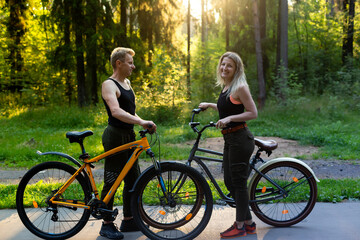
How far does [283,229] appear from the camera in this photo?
3.98 m

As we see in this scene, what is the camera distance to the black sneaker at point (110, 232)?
371cm

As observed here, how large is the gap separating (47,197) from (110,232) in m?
0.78

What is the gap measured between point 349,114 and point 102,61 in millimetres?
12050

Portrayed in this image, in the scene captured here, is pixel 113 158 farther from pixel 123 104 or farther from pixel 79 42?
pixel 79 42

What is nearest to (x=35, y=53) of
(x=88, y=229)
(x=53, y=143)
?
(x=53, y=143)

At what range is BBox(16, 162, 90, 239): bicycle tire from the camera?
12.1 ft

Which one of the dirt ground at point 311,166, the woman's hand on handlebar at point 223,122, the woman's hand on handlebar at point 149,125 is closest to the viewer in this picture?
the woman's hand on handlebar at point 149,125

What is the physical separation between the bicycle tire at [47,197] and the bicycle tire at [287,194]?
6.39 feet

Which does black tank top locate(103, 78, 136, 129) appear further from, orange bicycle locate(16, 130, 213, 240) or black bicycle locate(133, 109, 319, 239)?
black bicycle locate(133, 109, 319, 239)

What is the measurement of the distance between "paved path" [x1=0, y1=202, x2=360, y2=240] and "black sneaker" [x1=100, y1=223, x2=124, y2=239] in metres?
0.07

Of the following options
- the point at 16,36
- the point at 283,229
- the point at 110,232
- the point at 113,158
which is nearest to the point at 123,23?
the point at 16,36

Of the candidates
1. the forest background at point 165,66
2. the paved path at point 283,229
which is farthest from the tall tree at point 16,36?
the paved path at point 283,229

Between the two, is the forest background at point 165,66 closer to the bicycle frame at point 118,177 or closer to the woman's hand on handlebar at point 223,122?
the bicycle frame at point 118,177

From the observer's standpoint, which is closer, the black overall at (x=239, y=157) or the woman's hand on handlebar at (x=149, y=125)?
the woman's hand on handlebar at (x=149, y=125)
